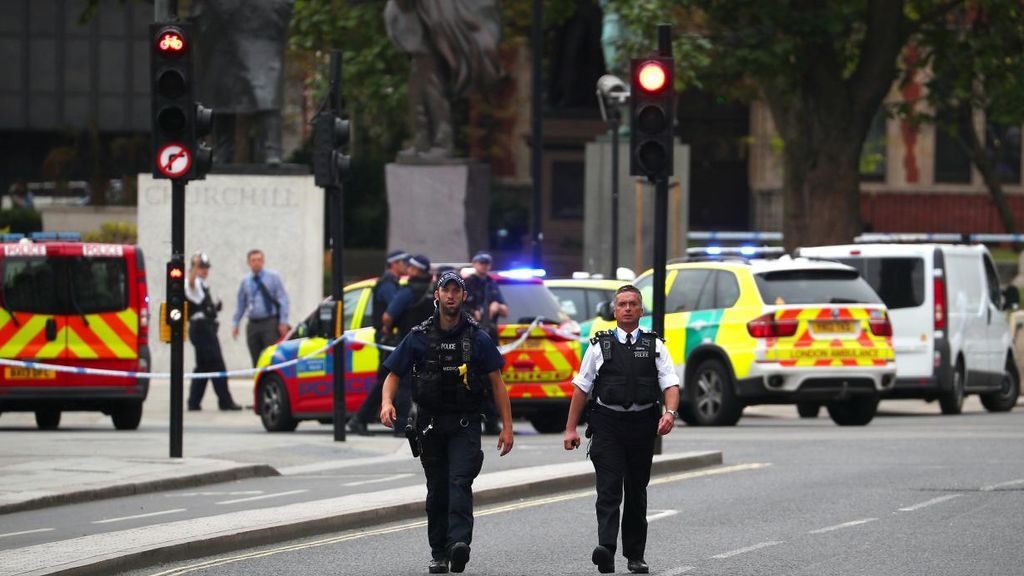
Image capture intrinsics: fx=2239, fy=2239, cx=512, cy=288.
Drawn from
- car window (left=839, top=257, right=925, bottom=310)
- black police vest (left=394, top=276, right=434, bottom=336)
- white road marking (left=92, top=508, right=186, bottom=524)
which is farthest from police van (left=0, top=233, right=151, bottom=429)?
car window (left=839, top=257, right=925, bottom=310)

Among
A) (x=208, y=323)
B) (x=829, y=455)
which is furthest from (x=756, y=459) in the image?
(x=208, y=323)

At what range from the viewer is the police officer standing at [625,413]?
11219 millimetres

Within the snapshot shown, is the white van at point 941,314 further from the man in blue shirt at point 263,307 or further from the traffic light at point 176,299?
the traffic light at point 176,299

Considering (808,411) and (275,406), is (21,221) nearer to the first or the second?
(808,411)

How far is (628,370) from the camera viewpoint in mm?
11219

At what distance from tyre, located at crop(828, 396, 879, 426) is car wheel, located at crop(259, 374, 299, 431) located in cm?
560

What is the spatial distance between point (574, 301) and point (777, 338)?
3.00m

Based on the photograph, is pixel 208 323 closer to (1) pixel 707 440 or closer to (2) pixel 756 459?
(1) pixel 707 440

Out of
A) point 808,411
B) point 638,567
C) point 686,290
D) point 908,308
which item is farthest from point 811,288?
point 638,567

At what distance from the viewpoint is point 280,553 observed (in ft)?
40.8

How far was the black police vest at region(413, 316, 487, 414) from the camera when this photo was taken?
1143 cm

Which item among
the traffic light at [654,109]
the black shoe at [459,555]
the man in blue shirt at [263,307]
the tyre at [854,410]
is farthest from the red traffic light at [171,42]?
the tyre at [854,410]

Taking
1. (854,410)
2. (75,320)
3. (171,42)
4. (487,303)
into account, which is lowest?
(854,410)

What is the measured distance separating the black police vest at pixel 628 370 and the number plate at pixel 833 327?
35.8 feet
